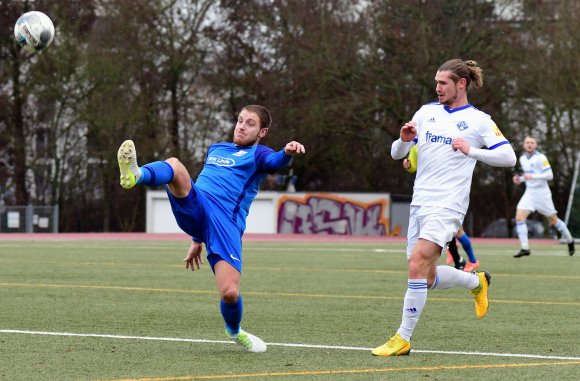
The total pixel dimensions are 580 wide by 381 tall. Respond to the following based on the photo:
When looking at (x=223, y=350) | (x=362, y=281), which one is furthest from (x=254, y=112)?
(x=362, y=281)

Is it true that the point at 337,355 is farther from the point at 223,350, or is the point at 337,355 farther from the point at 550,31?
the point at 550,31

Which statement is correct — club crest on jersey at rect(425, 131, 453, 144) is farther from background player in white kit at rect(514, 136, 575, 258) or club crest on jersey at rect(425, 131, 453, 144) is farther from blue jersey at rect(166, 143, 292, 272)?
background player in white kit at rect(514, 136, 575, 258)

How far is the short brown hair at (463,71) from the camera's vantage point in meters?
8.84

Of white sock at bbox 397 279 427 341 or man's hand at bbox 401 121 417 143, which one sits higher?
man's hand at bbox 401 121 417 143

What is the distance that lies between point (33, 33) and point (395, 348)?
6595 mm

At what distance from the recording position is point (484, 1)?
4319 centimetres

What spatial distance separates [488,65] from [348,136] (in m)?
6.90

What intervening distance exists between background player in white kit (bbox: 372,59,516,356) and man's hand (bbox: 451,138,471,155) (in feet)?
0.21

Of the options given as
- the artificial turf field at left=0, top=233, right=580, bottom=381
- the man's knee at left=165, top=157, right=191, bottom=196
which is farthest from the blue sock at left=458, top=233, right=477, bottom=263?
the man's knee at left=165, top=157, right=191, bottom=196

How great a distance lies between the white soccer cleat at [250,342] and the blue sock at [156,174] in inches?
49.4

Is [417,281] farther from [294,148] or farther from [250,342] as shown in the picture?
[294,148]

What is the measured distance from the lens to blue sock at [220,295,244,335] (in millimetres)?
8406

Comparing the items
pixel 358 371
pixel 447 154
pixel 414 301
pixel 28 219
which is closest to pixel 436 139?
pixel 447 154

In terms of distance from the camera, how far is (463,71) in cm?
887
